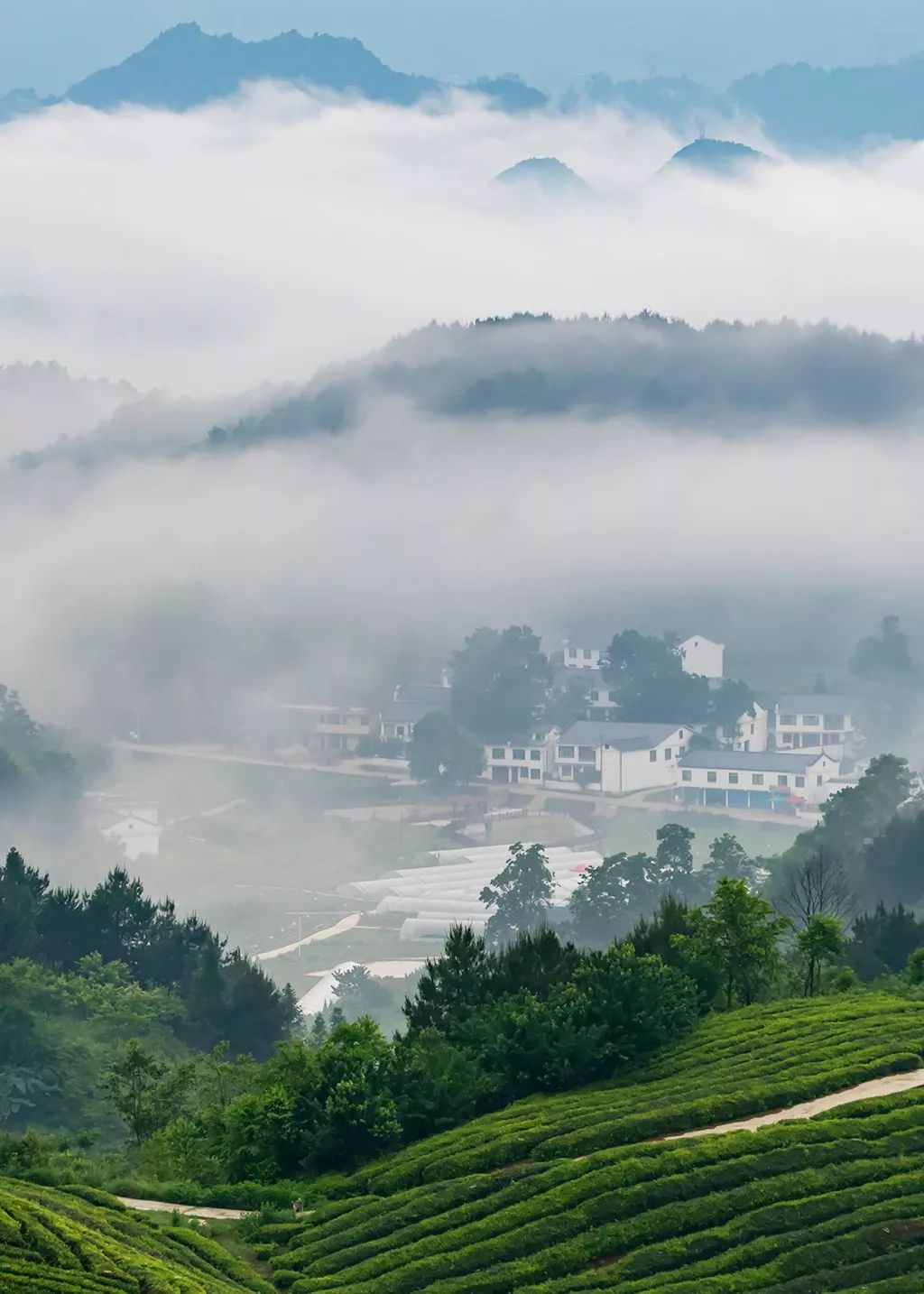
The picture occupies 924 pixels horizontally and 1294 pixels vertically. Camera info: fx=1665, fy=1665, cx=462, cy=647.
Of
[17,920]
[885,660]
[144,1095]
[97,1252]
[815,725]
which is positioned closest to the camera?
[97,1252]

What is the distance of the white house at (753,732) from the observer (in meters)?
158

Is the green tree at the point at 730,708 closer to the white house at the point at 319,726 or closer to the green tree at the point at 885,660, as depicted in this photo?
the green tree at the point at 885,660

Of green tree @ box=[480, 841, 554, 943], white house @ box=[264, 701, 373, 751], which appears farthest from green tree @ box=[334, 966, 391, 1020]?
white house @ box=[264, 701, 373, 751]

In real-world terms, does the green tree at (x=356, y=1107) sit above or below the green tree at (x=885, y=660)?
below

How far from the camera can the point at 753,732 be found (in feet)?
521

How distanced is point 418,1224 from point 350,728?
6013 inches

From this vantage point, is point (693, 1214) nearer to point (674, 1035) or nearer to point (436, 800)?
point (674, 1035)

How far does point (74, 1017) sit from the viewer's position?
4475 cm

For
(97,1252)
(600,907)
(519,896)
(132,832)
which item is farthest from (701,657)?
(97,1252)

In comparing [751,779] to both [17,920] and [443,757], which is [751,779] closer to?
[443,757]

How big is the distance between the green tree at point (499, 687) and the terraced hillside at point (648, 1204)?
145 m

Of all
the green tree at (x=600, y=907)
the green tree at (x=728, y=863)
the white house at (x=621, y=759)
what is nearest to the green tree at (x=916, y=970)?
the green tree at (x=600, y=907)

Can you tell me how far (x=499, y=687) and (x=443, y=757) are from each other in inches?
841

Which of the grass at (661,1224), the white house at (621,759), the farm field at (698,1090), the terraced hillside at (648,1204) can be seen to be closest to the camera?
the grass at (661,1224)
